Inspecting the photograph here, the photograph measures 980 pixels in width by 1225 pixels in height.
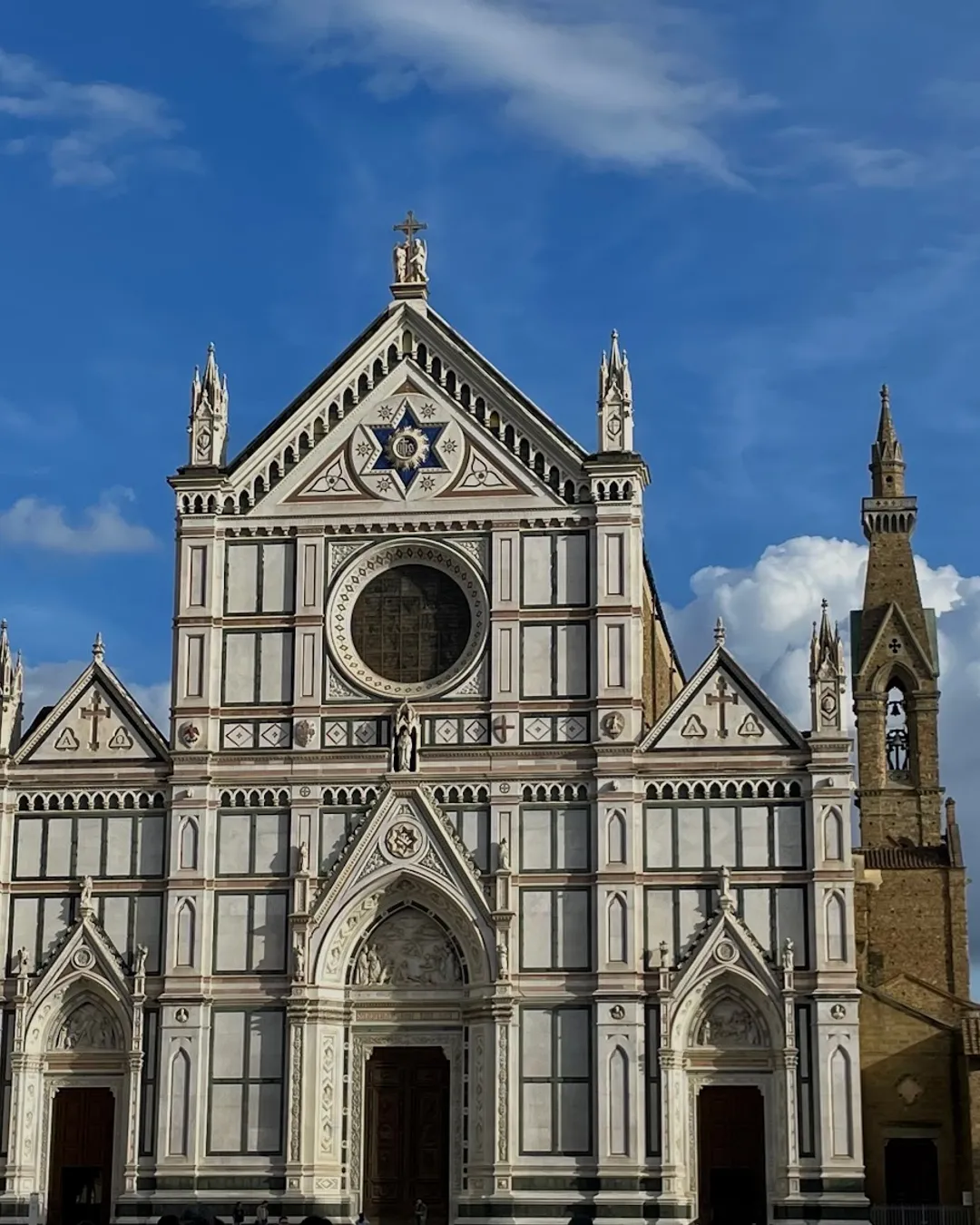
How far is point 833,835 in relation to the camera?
39.8 m

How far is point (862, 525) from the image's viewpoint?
69062mm

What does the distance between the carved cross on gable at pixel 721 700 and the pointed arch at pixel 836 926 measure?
11.9 feet

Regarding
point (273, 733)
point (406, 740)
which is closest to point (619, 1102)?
point (406, 740)

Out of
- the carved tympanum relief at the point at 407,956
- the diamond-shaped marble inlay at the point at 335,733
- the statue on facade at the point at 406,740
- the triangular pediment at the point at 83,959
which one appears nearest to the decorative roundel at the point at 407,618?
the statue on facade at the point at 406,740

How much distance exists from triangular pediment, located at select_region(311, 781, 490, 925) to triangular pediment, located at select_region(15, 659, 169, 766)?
427 cm

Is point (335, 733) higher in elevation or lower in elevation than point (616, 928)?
higher

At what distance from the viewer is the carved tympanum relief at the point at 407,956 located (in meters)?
40.7

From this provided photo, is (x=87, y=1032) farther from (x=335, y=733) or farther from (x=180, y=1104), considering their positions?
(x=335, y=733)

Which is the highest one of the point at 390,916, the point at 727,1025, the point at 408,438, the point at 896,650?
the point at 896,650

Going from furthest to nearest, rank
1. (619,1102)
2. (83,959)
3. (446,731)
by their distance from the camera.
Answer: (446,731) → (83,959) → (619,1102)

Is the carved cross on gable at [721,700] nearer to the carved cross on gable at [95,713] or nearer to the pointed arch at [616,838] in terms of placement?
the pointed arch at [616,838]

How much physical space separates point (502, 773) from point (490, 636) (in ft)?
8.69

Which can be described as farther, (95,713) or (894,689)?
(894,689)

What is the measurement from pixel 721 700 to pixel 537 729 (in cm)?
347
